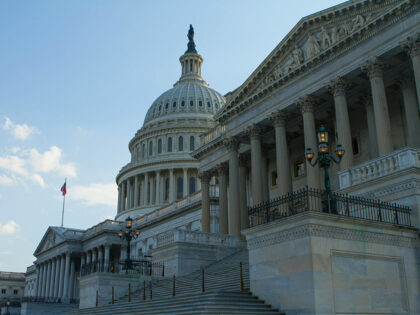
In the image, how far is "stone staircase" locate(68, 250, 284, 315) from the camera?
56.9 ft

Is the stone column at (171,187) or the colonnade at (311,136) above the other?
the stone column at (171,187)

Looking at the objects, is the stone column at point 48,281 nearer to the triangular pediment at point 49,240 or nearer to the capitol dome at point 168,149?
the triangular pediment at point 49,240

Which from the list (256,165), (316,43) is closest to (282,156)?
(256,165)

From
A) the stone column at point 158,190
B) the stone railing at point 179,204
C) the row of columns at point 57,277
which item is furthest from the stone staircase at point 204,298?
the stone column at point 158,190

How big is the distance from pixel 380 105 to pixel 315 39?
7830 millimetres

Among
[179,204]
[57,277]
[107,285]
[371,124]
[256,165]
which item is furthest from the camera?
[57,277]

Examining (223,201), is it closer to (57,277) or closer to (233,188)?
(233,188)

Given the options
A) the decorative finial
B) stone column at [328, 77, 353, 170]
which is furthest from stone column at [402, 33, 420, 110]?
the decorative finial

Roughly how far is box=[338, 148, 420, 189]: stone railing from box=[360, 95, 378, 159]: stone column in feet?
33.3

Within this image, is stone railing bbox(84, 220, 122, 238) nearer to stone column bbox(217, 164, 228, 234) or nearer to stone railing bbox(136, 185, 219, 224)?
stone railing bbox(136, 185, 219, 224)

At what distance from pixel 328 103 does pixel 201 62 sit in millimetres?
95299

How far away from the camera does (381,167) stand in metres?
22.3

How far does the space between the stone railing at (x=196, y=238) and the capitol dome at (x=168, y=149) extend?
6180 cm

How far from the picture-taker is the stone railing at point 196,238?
34312 mm
